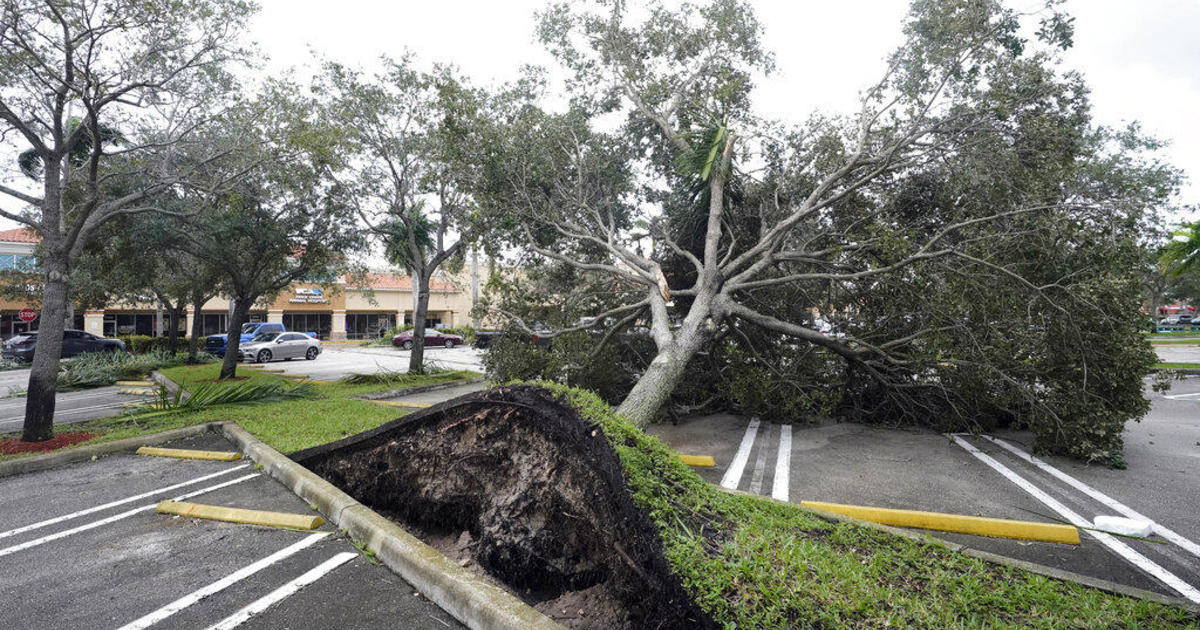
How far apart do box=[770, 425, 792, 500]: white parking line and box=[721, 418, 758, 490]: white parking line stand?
0.37 metres

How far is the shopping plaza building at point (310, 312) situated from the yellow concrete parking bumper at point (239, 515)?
78.0 ft

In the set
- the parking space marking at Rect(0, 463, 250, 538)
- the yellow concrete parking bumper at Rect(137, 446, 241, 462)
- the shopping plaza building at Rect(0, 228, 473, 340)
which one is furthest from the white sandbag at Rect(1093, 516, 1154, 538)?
the shopping plaza building at Rect(0, 228, 473, 340)

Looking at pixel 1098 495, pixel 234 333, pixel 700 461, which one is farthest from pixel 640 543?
pixel 234 333

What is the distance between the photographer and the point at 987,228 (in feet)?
26.5

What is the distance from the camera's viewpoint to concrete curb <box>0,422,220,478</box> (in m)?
5.95

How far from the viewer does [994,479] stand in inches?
232

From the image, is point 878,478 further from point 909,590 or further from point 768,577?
point 768,577

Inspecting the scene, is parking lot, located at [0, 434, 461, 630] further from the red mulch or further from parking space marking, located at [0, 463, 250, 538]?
the red mulch

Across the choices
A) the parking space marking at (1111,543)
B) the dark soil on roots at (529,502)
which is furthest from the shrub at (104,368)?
the parking space marking at (1111,543)

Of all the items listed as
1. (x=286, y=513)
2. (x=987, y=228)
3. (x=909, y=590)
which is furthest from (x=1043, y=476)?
(x=286, y=513)

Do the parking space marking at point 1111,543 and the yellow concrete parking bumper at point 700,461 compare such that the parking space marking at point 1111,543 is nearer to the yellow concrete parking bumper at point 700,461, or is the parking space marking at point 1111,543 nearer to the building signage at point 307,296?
the yellow concrete parking bumper at point 700,461

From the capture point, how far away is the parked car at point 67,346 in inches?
789

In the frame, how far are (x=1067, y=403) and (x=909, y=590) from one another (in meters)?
5.69

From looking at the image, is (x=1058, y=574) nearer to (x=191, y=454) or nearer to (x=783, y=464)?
(x=783, y=464)
